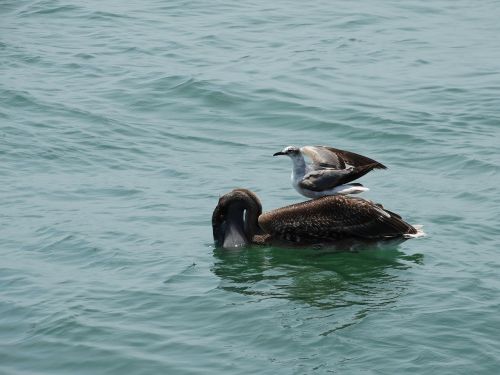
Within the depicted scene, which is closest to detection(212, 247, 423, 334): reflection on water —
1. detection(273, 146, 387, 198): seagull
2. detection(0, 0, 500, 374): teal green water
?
detection(0, 0, 500, 374): teal green water

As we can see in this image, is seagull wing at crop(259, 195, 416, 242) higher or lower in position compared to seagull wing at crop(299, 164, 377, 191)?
lower

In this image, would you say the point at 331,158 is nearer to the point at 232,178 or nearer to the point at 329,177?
the point at 329,177

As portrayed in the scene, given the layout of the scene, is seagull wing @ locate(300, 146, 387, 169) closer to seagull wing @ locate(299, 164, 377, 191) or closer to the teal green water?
seagull wing @ locate(299, 164, 377, 191)

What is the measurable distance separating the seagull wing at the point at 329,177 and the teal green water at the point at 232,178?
0.69m

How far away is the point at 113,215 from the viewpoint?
13586mm

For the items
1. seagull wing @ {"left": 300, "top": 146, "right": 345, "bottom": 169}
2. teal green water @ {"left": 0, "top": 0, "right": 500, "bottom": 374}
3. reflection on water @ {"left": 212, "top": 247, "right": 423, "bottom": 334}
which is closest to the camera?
teal green water @ {"left": 0, "top": 0, "right": 500, "bottom": 374}

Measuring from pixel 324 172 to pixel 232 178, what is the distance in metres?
2.72

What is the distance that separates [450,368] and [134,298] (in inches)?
121

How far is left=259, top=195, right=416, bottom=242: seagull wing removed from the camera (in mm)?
12164

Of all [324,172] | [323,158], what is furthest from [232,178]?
[324,172]

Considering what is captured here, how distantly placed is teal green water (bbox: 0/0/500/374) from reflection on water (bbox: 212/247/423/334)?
0.11 feet

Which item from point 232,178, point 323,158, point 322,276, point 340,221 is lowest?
point 322,276

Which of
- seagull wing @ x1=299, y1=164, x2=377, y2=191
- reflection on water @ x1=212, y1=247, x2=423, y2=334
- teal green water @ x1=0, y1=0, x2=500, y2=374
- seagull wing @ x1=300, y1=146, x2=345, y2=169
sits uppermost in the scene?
seagull wing @ x1=300, y1=146, x2=345, y2=169

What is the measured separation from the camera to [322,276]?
11.8 metres
